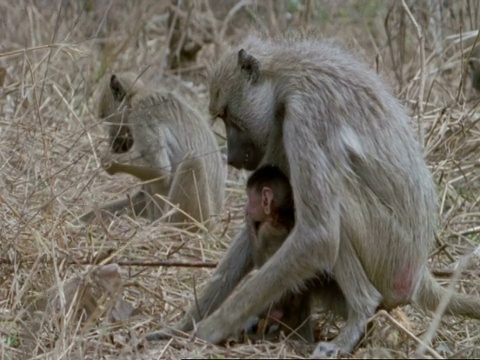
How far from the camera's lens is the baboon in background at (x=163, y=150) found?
8.42 meters

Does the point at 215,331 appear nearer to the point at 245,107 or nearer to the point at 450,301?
the point at 245,107

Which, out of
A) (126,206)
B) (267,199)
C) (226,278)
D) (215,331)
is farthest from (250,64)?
(126,206)

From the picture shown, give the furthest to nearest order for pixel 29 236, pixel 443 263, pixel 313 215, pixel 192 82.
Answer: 1. pixel 192 82
2. pixel 443 263
3. pixel 29 236
4. pixel 313 215

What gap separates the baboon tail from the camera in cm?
516

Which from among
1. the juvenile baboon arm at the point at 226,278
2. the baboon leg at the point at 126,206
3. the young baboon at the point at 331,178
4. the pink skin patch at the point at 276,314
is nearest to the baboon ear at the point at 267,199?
the young baboon at the point at 331,178

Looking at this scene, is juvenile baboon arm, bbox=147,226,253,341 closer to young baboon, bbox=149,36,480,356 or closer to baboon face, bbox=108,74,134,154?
young baboon, bbox=149,36,480,356

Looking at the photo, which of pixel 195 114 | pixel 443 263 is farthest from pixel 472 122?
pixel 195 114

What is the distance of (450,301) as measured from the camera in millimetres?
5152

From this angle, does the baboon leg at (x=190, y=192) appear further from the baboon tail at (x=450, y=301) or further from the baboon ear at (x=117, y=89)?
the baboon tail at (x=450, y=301)

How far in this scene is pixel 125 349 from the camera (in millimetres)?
4797

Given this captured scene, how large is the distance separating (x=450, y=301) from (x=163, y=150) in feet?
12.7

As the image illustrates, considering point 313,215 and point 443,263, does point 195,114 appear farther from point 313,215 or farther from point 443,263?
point 313,215

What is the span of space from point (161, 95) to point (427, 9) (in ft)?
8.51

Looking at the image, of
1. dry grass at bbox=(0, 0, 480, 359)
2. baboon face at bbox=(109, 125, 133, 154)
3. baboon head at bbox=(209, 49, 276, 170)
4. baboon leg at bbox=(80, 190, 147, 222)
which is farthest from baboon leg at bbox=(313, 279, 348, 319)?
baboon face at bbox=(109, 125, 133, 154)
